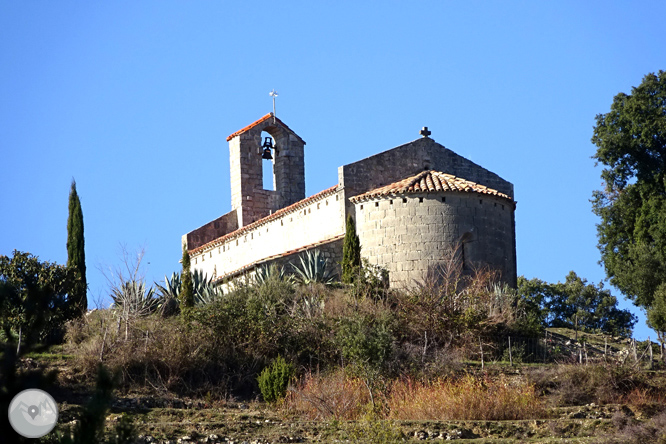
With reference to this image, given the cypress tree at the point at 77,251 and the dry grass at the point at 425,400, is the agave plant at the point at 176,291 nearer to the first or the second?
the cypress tree at the point at 77,251

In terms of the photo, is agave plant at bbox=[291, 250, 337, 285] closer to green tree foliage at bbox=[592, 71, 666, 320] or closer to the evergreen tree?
the evergreen tree

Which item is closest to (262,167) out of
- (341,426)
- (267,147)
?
(267,147)

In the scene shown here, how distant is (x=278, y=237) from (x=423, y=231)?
672 cm

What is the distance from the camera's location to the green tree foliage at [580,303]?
47938 mm

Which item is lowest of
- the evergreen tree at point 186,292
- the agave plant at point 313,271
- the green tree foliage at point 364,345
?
the green tree foliage at point 364,345

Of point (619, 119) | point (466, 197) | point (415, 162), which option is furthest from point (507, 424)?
point (619, 119)

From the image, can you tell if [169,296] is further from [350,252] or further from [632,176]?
[632,176]

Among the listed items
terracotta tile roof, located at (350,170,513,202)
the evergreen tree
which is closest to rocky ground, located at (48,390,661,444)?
the evergreen tree

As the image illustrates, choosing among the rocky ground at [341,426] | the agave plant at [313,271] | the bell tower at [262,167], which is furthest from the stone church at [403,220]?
the rocky ground at [341,426]

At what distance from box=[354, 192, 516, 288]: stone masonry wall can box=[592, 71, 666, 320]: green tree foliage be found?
781 cm

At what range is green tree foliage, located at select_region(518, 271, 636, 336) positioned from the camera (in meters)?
47.9

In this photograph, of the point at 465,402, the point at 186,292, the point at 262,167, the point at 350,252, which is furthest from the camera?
the point at 262,167

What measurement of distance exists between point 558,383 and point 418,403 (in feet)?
12.9

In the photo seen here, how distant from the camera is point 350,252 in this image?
99.8 ft
